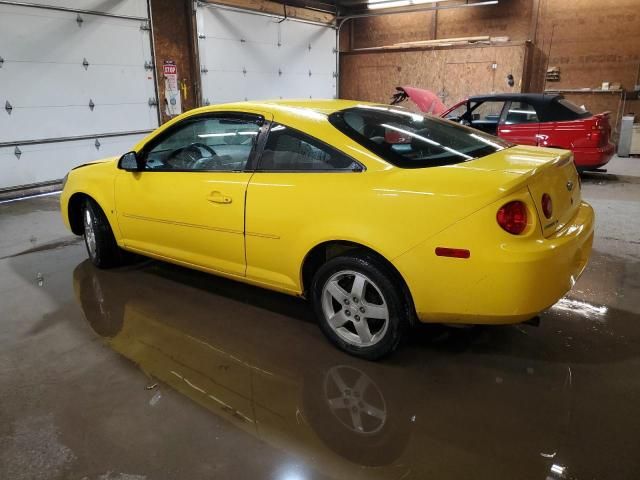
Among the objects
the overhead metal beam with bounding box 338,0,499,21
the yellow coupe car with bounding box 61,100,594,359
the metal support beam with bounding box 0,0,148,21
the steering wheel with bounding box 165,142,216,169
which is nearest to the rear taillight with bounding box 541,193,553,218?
the yellow coupe car with bounding box 61,100,594,359

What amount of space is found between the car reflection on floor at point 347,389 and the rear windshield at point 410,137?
111cm

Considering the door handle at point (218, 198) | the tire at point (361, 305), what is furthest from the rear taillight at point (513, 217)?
the door handle at point (218, 198)

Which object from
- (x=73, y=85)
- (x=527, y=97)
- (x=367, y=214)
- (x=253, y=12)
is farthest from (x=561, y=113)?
(x=73, y=85)

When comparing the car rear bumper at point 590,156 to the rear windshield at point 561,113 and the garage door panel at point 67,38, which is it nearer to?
the rear windshield at point 561,113

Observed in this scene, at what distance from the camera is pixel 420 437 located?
2.19 m

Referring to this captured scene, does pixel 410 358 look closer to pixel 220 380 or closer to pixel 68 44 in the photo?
pixel 220 380

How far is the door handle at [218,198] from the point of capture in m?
3.09

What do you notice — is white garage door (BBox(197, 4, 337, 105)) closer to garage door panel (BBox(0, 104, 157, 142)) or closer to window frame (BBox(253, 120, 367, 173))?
garage door panel (BBox(0, 104, 157, 142))

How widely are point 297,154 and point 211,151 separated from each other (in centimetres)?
100

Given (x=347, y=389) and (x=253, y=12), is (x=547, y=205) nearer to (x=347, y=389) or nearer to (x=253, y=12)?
(x=347, y=389)

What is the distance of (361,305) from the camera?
2.69 metres

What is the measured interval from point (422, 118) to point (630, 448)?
2.26 metres

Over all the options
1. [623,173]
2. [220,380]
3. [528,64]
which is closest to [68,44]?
[220,380]

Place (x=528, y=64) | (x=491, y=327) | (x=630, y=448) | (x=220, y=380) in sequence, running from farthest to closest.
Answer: (x=528, y=64) < (x=491, y=327) < (x=220, y=380) < (x=630, y=448)
